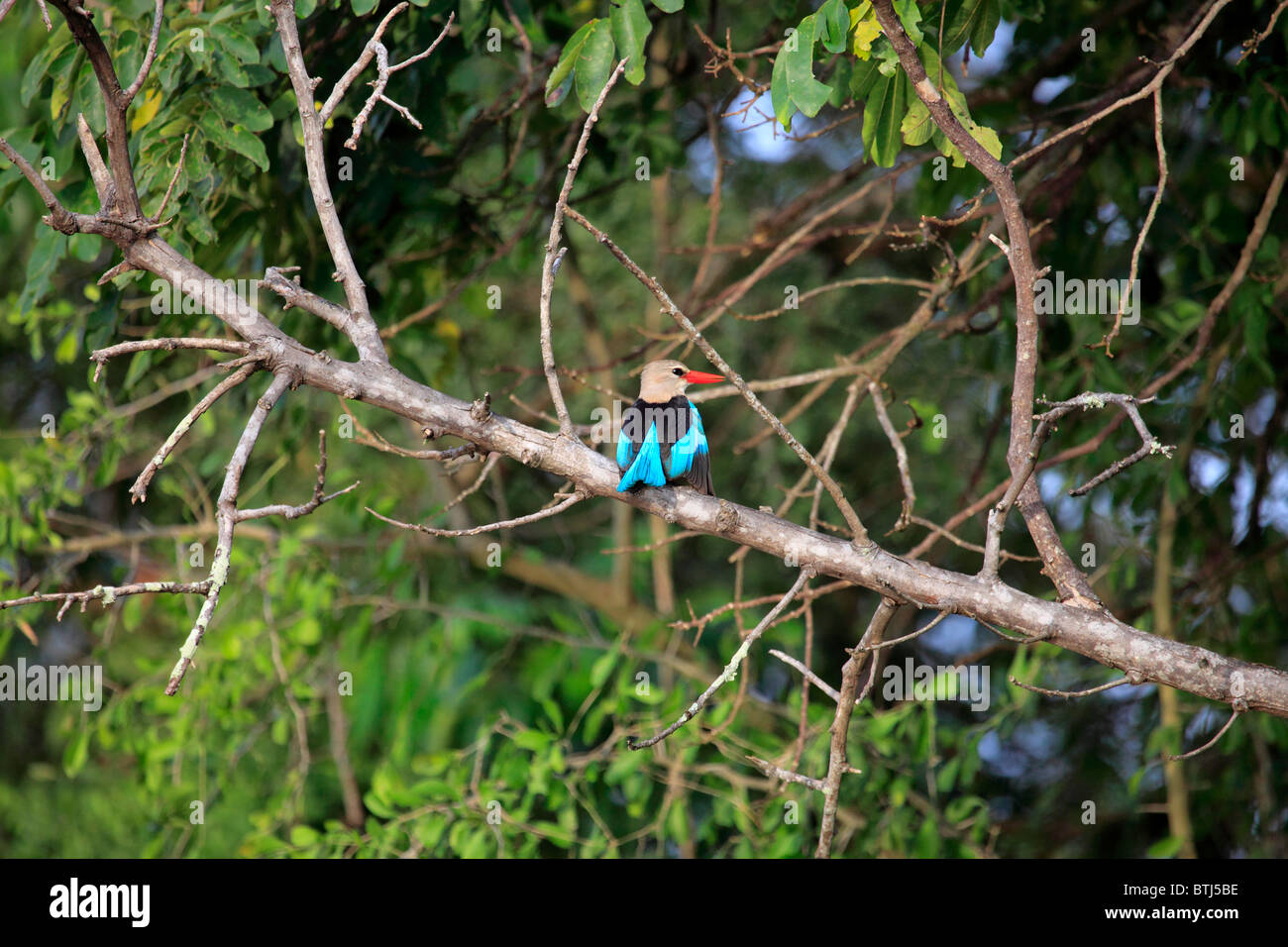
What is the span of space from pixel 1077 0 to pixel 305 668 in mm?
4143

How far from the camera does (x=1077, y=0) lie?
4594 mm

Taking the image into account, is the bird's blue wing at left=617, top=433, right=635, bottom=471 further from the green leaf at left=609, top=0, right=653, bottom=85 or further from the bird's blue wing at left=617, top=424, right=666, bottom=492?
the green leaf at left=609, top=0, right=653, bottom=85

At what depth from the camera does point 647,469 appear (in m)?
2.32

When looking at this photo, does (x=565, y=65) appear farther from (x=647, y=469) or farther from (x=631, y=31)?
(x=647, y=469)

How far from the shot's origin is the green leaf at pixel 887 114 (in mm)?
Result: 2688

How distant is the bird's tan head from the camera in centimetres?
296

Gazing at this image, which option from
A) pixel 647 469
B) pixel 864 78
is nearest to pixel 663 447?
pixel 647 469

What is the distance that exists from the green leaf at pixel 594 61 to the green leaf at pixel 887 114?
1.97 ft

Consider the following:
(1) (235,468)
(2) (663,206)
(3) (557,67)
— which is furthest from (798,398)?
(1) (235,468)

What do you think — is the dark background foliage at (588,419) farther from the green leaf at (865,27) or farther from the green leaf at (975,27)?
the green leaf at (865,27)

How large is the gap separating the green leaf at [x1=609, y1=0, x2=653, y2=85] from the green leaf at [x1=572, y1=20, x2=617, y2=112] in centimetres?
5
